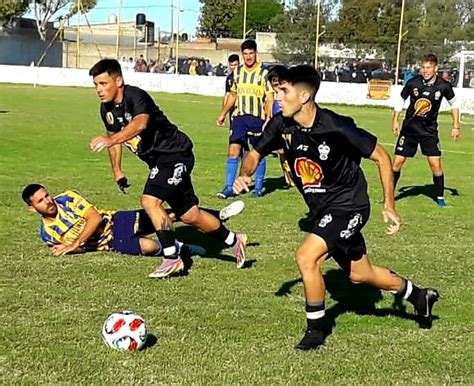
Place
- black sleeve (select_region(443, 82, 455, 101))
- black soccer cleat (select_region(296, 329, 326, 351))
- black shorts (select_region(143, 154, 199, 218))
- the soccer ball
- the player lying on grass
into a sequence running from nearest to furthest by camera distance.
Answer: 1. the soccer ball
2. black soccer cleat (select_region(296, 329, 326, 351))
3. black shorts (select_region(143, 154, 199, 218))
4. the player lying on grass
5. black sleeve (select_region(443, 82, 455, 101))

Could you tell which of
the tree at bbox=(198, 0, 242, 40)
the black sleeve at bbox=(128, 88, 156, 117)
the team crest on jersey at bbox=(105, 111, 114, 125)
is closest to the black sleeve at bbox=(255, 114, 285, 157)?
the black sleeve at bbox=(128, 88, 156, 117)

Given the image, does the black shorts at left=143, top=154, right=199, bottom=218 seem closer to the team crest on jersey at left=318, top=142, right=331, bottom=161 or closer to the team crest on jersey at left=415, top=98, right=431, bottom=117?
the team crest on jersey at left=318, top=142, right=331, bottom=161

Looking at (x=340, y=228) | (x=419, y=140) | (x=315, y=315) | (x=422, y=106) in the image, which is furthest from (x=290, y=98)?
(x=419, y=140)

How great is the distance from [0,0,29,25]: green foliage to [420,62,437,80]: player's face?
194 ft

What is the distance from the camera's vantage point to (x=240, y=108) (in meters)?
12.4

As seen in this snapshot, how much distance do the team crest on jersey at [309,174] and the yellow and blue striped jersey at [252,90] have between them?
20.8ft

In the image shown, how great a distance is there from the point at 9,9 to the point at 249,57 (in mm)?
59700

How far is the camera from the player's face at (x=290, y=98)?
5477mm

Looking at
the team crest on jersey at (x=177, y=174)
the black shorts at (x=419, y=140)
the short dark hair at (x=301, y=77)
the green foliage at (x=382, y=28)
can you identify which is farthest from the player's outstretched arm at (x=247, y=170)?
the green foliage at (x=382, y=28)

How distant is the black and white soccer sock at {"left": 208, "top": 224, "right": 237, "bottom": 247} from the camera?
25.7ft

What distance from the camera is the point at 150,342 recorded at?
5.62 meters

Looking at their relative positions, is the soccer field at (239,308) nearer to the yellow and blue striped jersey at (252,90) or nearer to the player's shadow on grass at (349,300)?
the player's shadow on grass at (349,300)

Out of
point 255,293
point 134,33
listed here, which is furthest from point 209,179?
point 134,33

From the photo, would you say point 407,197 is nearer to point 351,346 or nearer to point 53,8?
point 351,346
